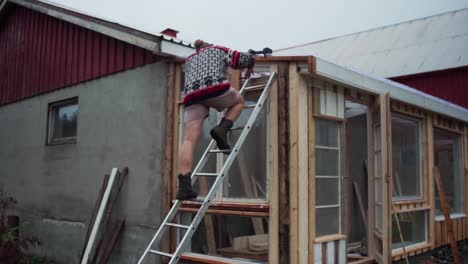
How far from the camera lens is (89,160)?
7000 millimetres

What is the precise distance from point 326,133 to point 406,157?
2649mm

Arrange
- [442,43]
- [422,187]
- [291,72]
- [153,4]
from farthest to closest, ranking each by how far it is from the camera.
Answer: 1. [153,4]
2. [442,43]
3. [422,187]
4. [291,72]

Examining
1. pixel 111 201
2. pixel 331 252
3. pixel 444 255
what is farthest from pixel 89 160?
pixel 444 255

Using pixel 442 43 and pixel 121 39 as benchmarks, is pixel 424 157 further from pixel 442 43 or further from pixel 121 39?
pixel 442 43

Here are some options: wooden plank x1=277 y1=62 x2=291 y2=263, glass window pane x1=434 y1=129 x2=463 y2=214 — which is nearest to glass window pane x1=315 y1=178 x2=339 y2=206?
wooden plank x1=277 y1=62 x2=291 y2=263

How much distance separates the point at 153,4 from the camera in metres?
26.0

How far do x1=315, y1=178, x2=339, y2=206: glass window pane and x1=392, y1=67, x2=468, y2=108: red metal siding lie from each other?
841 centimetres

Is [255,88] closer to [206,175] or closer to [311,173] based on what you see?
[311,173]

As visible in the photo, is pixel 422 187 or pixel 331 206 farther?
pixel 422 187

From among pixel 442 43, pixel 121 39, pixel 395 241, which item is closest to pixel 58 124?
pixel 121 39

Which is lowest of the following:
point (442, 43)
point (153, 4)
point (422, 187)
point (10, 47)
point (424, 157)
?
point (422, 187)

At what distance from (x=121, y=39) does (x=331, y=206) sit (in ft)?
12.2

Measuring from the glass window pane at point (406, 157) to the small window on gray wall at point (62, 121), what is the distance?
5348mm

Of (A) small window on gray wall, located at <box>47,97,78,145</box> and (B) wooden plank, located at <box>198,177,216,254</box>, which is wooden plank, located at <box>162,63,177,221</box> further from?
(A) small window on gray wall, located at <box>47,97,78,145</box>
